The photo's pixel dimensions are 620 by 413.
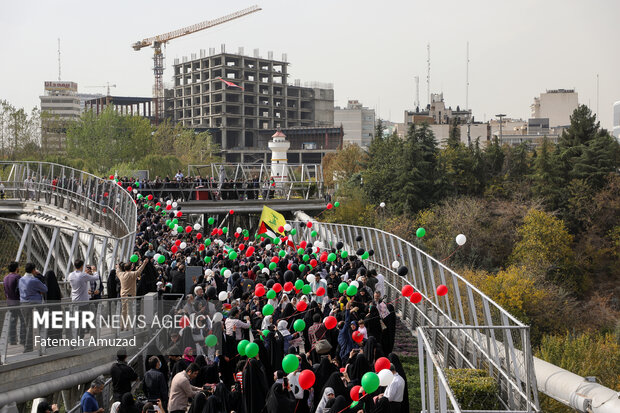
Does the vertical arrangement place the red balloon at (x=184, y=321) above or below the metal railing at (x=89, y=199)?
below

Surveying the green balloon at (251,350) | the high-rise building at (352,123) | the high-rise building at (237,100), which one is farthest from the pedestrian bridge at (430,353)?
the high-rise building at (352,123)

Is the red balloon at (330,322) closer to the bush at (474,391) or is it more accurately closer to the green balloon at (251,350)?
the green balloon at (251,350)

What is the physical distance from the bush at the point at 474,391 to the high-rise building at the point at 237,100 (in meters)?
119

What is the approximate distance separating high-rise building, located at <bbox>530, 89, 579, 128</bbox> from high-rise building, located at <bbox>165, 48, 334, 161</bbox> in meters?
42.4

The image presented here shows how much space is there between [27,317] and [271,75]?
129694 mm

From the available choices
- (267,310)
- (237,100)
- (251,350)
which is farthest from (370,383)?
(237,100)

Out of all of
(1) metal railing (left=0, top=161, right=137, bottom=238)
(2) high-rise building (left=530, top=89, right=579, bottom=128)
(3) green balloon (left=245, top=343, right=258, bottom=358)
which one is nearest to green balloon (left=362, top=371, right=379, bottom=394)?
(3) green balloon (left=245, top=343, right=258, bottom=358)

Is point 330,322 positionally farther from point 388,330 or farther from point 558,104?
point 558,104

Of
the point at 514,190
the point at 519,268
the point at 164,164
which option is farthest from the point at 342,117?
the point at 519,268

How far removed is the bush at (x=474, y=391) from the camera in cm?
971

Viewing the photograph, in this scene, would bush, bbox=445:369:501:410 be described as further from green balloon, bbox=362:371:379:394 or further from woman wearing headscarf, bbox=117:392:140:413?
woman wearing headscarf, bbox=117:392:140:413

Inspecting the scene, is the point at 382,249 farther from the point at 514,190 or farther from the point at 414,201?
the point at 514,190

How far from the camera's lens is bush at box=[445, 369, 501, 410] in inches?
382

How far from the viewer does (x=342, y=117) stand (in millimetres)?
153000
